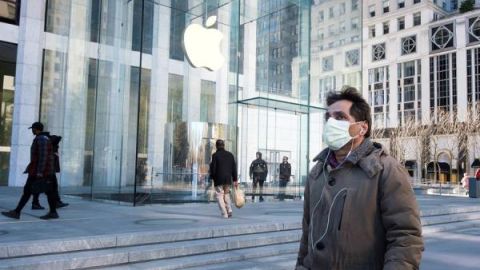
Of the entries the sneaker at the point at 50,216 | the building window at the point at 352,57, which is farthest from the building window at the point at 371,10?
the sneaker at the point at 50,216

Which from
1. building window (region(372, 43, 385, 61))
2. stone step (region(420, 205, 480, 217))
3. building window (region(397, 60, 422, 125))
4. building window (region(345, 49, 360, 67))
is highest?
building window (region(372, 43, 385, 61))

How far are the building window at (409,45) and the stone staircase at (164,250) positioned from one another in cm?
6914

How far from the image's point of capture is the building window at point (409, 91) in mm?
70750

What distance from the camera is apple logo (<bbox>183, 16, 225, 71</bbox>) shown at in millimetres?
17875

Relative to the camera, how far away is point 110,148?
1628 cm

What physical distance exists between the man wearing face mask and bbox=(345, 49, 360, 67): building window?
816 inches

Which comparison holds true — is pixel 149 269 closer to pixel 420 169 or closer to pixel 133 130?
pixel 133 130

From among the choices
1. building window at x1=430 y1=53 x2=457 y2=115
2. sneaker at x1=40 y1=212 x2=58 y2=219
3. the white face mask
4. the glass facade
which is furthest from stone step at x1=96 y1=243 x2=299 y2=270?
building window at x1=430 y1=53 x2=457 y2=115

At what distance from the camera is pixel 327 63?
2198 centimetres

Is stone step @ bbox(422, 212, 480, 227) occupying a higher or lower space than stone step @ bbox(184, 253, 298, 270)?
higher

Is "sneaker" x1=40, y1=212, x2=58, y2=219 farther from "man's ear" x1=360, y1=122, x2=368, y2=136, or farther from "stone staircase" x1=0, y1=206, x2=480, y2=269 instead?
"man's ear" x1=360, y1=122, x2=368, y2=136

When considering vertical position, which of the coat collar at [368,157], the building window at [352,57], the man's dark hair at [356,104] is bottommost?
the coat collar at [368,157]

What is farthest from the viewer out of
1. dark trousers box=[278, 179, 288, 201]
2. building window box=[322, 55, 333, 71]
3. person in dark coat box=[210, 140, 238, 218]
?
building window box=[322, 55, 333, 71]

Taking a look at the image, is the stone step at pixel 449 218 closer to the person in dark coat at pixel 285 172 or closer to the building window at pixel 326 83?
the person in dark coat at pixel 285 172
